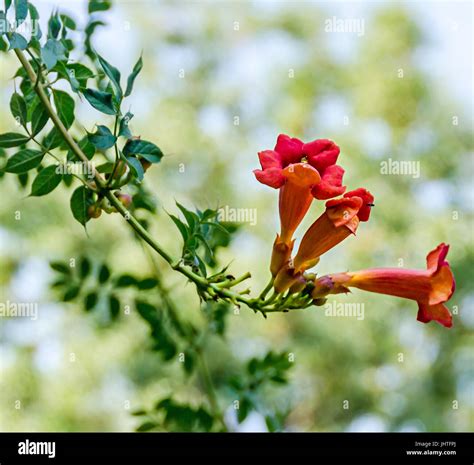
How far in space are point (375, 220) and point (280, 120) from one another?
2.11 meters

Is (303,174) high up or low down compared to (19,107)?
down

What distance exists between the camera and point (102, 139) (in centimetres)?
99

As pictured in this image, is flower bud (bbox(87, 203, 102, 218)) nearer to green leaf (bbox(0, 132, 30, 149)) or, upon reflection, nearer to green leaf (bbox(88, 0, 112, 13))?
green leaf (bbox(0, 132, 30, 149))

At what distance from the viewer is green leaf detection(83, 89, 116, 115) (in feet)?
3.13

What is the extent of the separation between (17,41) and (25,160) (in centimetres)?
21

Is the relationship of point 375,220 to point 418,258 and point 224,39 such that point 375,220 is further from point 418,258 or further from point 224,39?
point 224,39

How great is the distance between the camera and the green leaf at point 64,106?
1076 mm

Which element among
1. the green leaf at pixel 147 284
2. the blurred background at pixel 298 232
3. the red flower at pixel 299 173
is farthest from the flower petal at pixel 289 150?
the blurred background at pixel 298 232

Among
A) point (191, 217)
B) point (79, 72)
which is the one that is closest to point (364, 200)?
point (191, 217)

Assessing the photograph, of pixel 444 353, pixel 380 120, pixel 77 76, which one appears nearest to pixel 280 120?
pixel 380 120

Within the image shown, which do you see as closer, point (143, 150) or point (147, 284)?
point (143, 150)

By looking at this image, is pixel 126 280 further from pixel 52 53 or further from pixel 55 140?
pixel 52 53

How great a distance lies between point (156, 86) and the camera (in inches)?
327

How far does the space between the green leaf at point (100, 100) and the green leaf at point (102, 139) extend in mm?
33
